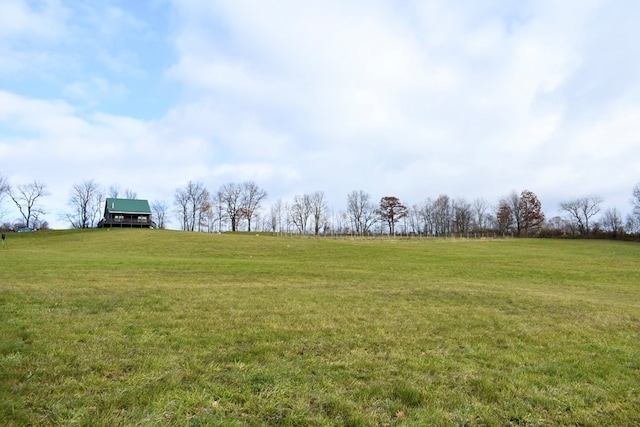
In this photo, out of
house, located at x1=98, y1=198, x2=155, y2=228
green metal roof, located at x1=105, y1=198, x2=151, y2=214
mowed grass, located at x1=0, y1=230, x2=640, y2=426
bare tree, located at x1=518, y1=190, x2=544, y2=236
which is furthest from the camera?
bare tree, located at x1=518, y1=190, x2=544, y2=236

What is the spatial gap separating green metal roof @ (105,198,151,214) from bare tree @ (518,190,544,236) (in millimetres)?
90055

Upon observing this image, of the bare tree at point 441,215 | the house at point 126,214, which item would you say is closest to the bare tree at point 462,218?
the bare tree at point 441,215

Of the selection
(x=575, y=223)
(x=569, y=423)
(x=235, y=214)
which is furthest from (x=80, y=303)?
(x=575, y=223)

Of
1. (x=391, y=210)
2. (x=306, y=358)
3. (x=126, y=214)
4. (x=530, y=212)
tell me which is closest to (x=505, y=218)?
(x=530, y=212)

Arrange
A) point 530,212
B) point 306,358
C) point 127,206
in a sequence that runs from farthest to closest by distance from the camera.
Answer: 1. point 530,212
2. point 127,206
3. point 306,358

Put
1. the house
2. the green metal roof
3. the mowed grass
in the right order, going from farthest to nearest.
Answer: the house < the green metal roof < the mowed grass

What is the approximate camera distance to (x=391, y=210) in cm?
9706

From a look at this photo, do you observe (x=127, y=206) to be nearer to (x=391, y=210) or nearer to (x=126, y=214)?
(x=126, y=214)

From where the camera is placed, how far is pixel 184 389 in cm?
Answer: 432

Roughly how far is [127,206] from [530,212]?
314ft

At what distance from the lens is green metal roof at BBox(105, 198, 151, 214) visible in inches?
2975

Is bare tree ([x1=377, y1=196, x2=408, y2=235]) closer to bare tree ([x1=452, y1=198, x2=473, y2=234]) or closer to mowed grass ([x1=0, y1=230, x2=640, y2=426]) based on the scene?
bare tree ([x1=452, y1=198, x2=473, y2=234])

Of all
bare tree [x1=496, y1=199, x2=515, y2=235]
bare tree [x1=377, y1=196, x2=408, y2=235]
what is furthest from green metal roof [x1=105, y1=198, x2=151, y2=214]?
bare tree [x1=496, y1=199, x2=515, y2=235]

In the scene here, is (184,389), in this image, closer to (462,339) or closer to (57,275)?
(462,339)
